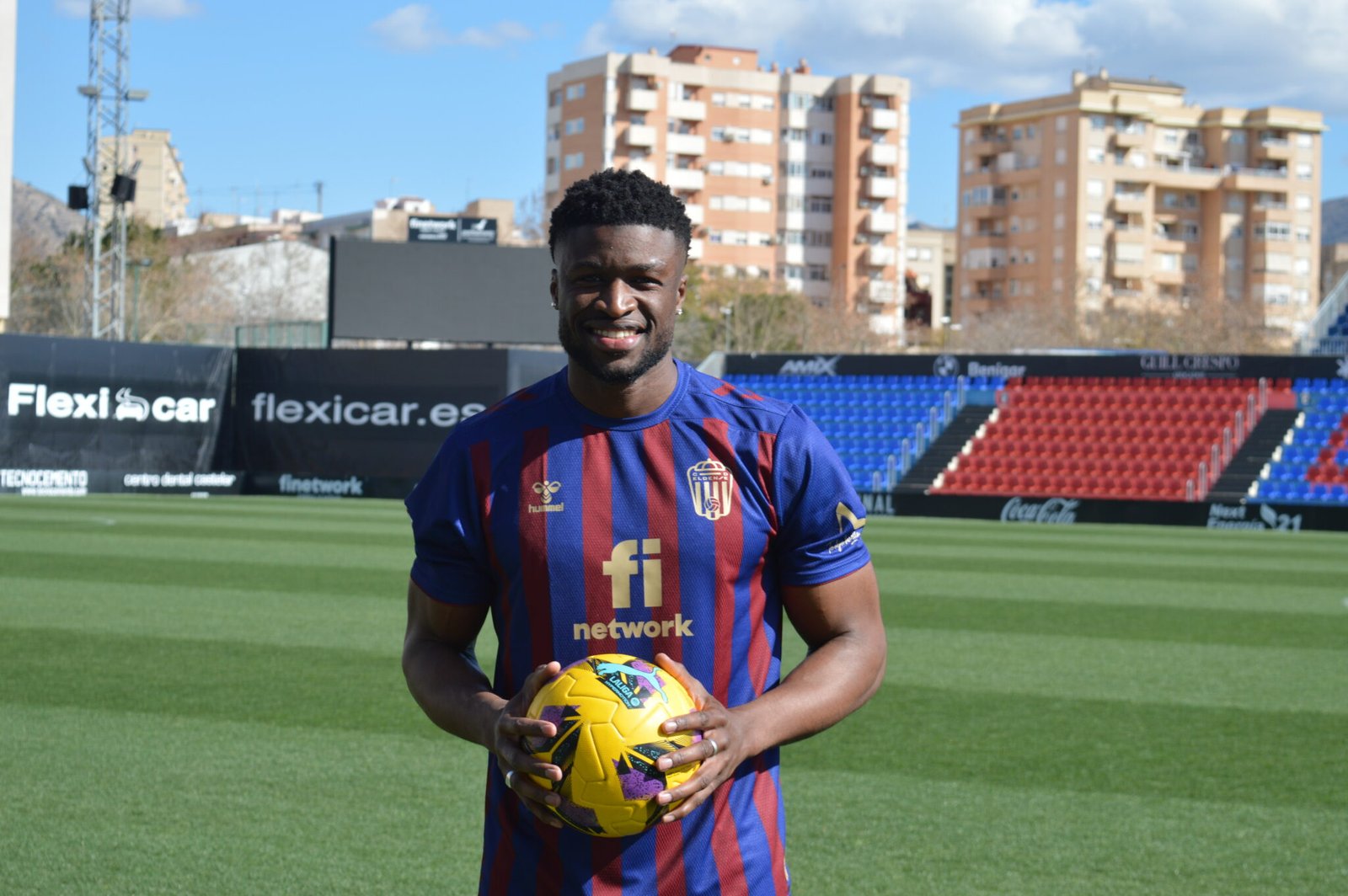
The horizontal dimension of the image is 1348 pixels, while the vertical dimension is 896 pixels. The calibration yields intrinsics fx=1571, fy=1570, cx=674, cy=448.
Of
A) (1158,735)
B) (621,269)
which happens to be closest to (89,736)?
(1158,735)

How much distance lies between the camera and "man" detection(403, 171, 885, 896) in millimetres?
2486

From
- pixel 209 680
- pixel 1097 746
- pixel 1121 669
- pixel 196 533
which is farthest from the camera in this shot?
pixel 196 533

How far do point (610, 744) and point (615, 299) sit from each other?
69 centimetres

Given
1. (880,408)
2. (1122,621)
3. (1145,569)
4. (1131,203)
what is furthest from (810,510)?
(1131,203)

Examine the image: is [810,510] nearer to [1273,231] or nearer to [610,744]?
[610,744]

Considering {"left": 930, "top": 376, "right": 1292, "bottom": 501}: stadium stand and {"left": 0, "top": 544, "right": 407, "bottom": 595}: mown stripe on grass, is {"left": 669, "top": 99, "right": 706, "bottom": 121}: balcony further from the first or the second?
→ {"left": 0, "top": 544, "right": 407, "bottom": 595}: mown stripe on grass

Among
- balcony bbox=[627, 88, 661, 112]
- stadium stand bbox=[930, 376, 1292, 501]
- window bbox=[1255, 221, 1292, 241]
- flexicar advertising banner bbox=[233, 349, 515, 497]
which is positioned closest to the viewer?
stadium stand bbox=[930, 376, 1292, 501]

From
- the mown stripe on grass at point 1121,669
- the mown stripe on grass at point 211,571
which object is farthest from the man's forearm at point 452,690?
the mown stripe on grass at point 211,571

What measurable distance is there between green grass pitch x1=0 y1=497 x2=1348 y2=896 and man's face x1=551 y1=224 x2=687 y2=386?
308 cm

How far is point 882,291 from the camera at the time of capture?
336ft

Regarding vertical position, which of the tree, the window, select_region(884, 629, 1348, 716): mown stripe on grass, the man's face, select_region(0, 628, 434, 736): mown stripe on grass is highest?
the window

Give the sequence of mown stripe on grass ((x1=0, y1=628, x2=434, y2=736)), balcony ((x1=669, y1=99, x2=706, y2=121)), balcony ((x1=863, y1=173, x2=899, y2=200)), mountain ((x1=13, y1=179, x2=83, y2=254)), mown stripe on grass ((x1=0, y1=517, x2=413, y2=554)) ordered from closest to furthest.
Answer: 1. mown stripe on grass ((x1=0, y1=628, x2=434, y2=736))
2. mown stripe on grass ((x1=0, y1=517, x2=413, y2=554))
3. balcony ((x1=669, y1=99, x2=706, y2=121))
4. balcony ((x1=863, y1=173, x2=899, y2=200))
5. mountain ((x1=13, y1=179, x2=83, y2=254))

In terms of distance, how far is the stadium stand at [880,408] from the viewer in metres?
29.8

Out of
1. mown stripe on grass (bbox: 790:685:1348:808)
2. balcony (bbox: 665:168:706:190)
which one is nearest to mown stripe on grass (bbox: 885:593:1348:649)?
mown stripe on grass (bbox: 790:685:1348:808)
